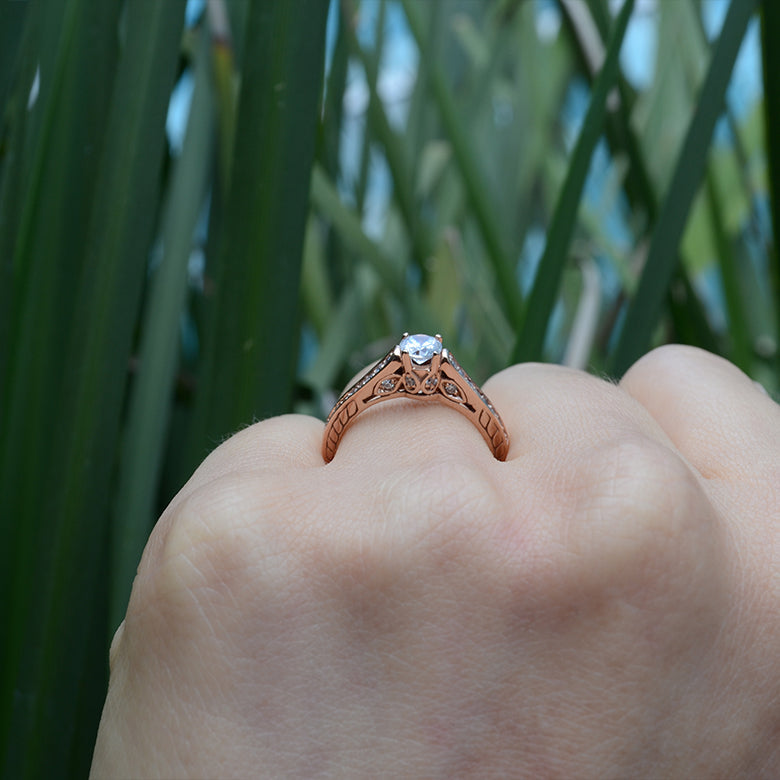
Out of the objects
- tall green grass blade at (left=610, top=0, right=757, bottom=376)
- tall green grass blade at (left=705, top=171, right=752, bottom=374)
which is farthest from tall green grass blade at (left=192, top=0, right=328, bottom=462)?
tall green grass blade at (left=705, top=171, right=752, bottom=374)

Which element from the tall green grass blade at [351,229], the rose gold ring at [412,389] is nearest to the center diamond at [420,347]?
the rose gold ring at [412,389]

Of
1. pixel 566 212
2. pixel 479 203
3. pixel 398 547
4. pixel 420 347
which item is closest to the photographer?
pixel 398 547

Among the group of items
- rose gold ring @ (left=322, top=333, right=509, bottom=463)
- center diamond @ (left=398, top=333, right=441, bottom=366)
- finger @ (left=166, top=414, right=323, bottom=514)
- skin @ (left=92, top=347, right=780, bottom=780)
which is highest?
center diamond @ (left=398, top=333, right=441, bottom=366)

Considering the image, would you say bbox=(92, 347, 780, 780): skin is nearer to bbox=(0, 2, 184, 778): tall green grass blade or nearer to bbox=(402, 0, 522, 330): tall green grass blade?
bbox=(0, 2, 184, 778): tall green grass blade

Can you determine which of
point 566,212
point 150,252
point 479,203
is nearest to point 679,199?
point 566,212

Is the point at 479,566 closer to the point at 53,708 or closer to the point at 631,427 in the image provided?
the point at 631,427

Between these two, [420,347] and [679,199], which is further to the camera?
[679,199]

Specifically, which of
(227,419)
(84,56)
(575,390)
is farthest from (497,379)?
(84,56)

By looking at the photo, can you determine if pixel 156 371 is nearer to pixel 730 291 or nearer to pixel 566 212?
pixel 566 212
